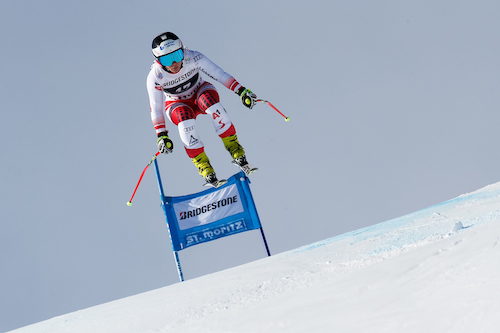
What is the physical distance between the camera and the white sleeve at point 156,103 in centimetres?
543

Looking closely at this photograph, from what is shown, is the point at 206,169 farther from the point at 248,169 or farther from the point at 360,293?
the point at 360,293

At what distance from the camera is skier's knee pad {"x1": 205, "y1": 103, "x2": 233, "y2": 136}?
5.33 metres

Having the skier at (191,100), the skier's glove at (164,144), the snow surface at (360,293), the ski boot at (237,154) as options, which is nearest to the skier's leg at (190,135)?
the skier at (191,100)

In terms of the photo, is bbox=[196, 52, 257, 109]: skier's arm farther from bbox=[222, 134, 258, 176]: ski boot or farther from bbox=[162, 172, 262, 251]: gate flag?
bbox=[162, 172, 262, 251]: gate flag

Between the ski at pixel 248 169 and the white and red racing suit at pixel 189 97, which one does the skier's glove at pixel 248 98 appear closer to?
the white and red racing suit at pixel 189 97

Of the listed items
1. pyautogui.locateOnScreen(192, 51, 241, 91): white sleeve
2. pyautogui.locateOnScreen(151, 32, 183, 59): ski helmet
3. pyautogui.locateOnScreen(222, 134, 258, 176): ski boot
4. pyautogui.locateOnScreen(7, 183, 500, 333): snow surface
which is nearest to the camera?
pyautogui.locateOnScreen(7, 183, 500, 333): snow surface

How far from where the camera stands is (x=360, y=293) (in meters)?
1.97

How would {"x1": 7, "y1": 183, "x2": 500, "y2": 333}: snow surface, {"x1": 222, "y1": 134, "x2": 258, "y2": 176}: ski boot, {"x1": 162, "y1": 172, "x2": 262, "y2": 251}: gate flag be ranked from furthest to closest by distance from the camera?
{"x1": 162, "y1": 172, "x2": 262, "y2": 251}: gate flag < {"x1": 222, "y1": 134, "x2": 258, "y2": 176}: ski boot < {"x1": 7, "y1": 183, "x2": 500, "y2": 333}: snow surface

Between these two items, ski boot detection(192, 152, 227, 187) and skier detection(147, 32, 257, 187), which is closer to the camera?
skier detection(147, 32, 257, 187)

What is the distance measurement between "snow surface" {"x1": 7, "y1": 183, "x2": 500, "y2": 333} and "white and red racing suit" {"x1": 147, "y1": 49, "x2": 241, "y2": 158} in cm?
224

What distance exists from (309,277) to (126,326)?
3.49 feet

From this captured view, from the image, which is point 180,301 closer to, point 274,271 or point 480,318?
point 274,271

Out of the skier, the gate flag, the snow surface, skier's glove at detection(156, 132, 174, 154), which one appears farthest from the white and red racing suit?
the snow surface

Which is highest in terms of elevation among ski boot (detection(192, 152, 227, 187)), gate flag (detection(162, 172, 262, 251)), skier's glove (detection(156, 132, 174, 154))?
skier's glove (detection(156, 132, 174, 154))
